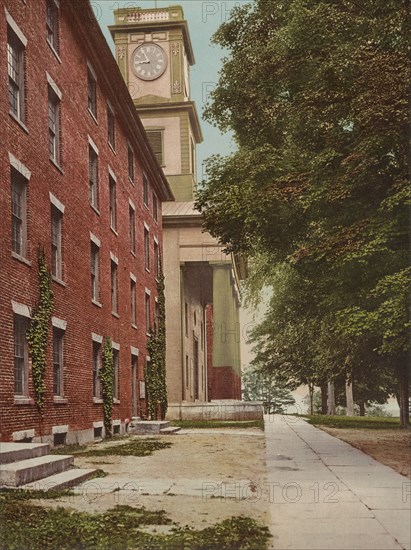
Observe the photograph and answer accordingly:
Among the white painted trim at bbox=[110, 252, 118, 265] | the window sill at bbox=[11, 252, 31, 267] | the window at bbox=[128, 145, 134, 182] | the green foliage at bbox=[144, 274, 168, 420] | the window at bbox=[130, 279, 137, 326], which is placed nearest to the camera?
the window sill at bbox=[11, 252, 31, 267]

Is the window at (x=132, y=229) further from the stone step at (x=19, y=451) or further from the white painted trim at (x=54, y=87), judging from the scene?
the stone step at (x=19, y=451)

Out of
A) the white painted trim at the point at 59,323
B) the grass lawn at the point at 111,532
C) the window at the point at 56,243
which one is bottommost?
the grass lawn at the point at 111,532

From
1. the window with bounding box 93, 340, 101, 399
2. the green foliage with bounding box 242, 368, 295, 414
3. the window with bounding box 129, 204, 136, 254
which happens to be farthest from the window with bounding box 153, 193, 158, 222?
the green foliage with bounding box 242, 368, 295, 414

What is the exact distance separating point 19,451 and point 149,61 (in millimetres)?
36212

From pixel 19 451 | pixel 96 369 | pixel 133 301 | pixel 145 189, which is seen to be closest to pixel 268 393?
pixel 145 189

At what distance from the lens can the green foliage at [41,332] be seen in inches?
664

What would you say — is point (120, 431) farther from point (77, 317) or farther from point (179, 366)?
point (179, 366)

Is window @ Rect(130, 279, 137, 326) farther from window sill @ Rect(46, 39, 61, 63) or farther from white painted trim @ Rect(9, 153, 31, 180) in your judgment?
white painted trim @ Rect(9, 153, 31, 180)

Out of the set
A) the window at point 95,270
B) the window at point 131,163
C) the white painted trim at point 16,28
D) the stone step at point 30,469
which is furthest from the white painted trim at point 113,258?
the stone step at point 30,469

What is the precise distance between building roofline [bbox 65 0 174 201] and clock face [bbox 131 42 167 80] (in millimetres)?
11709

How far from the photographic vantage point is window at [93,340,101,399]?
23234 millimetres

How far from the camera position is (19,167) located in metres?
16.4

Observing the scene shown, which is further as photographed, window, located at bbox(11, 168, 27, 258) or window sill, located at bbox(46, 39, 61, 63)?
window sill, located at bbox(46, 39, 61, 63)

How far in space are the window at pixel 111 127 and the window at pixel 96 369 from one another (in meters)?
7.51
